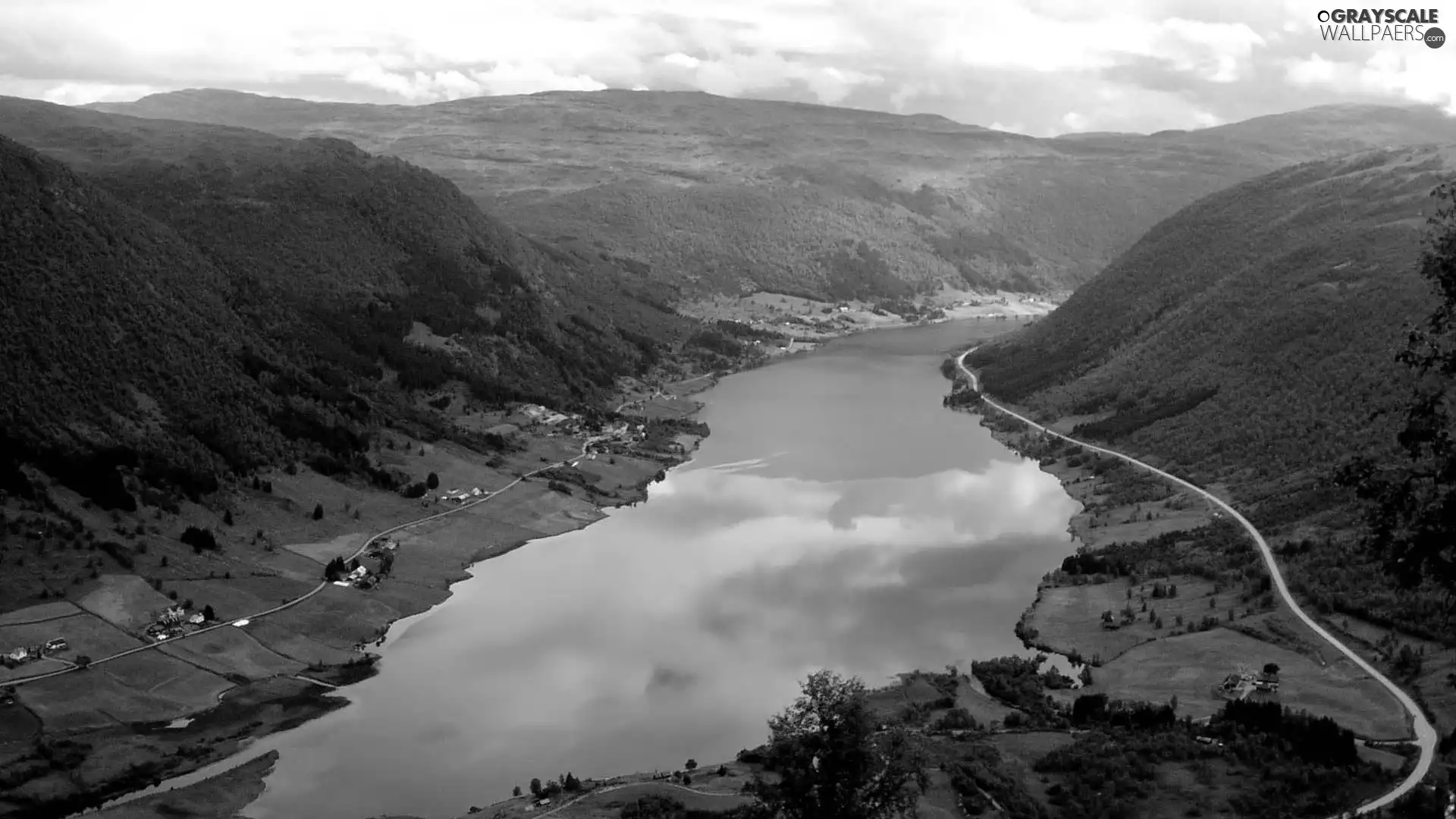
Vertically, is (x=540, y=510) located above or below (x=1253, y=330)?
below

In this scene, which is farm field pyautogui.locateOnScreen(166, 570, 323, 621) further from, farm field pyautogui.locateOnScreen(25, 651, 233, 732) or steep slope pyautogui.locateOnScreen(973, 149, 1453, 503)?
steep slope pyautogui.locateOnScreen(973, 149, 1453, 503)

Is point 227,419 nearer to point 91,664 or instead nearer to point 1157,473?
point 91,664

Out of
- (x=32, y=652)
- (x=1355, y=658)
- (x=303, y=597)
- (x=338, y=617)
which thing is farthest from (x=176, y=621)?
(x=1355, y=658)

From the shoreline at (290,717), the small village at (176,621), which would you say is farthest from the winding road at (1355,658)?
the small village at (176,621)

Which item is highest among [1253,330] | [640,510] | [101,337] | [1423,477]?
[1423,477]

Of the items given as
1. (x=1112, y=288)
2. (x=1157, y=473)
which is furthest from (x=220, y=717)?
(x=1112, y=288)

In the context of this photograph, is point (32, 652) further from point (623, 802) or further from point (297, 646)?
point (623, 802)

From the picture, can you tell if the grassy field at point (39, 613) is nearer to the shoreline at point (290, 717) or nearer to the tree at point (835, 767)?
the shoreline at point (290, 717)
